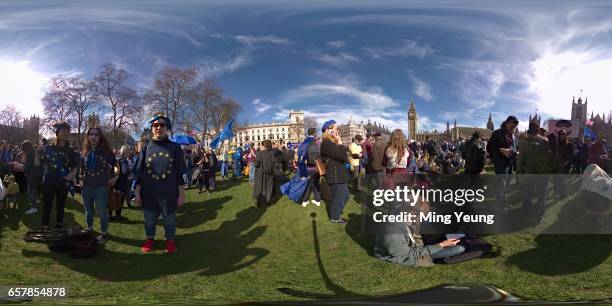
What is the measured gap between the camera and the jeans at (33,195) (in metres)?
2.68

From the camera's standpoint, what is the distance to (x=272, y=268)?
2082mm

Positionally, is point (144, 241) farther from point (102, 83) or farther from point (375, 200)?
point (375, 200)

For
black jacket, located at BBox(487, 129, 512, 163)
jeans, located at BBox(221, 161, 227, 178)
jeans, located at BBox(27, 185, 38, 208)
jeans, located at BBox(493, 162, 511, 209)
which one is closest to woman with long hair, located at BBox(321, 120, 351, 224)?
jeans, located at BBox(493, 162, 511, 209)

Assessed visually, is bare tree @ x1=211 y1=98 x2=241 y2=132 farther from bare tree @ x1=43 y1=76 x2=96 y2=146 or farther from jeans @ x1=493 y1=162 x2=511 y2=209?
jeans @ x1=493 y1=162 x2=511 y2=209

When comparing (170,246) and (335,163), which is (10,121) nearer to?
(170,246)

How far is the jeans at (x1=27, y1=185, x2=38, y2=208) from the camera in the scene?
2684 mm

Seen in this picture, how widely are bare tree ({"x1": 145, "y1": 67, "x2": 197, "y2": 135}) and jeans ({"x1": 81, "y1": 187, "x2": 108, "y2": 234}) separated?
1.20 m

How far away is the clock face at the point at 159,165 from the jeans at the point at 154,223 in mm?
331

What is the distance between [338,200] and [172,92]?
7.45 feet

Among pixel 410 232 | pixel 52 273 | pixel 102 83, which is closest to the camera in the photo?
pixel 52 273

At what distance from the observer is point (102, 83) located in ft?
7.54

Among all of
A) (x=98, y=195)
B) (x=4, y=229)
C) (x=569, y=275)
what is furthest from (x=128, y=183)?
(x=569, y=275)

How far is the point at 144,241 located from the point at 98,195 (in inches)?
28.6

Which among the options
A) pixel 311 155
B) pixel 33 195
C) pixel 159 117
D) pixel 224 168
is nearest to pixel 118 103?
pixel 159 117
